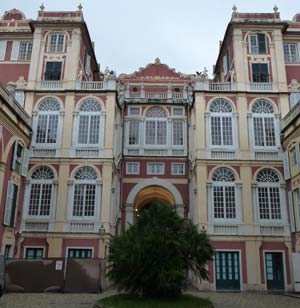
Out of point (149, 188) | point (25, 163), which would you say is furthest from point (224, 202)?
point (25, 163)

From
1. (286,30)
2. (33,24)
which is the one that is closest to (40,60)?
(33,24)

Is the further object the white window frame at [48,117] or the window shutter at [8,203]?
the white window frame at [48,117]

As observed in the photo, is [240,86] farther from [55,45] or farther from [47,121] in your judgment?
[55,45]

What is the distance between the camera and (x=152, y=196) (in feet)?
118

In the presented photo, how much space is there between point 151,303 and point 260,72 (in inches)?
842

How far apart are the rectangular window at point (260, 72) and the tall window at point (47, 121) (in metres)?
15.4

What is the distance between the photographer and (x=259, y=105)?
2841cm

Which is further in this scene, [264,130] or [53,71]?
[53,71]

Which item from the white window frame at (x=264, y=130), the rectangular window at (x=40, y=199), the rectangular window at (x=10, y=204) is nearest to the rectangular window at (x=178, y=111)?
the white window frame at (x=264, y=130)

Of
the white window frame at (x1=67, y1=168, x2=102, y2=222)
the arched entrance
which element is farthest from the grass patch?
the arched entrance

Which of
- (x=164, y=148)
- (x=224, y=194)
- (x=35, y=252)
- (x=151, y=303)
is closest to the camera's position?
(x=151, y=303)

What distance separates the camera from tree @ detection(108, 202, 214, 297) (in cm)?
1508

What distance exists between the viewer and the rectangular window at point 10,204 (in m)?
23.3

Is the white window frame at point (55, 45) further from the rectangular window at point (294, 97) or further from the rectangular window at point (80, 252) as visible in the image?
the rectangular window at point (294, 97)
